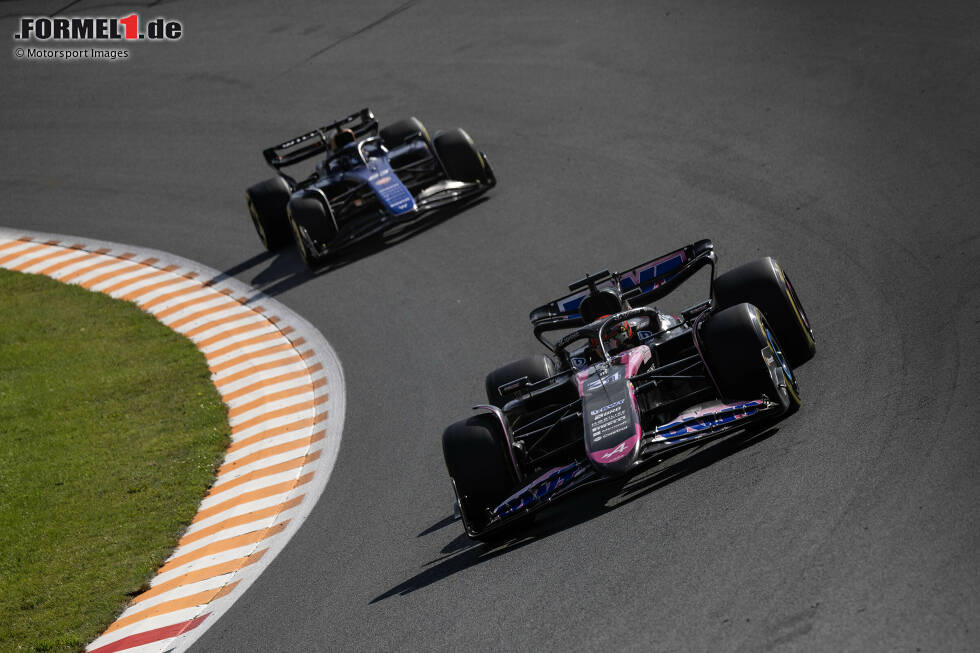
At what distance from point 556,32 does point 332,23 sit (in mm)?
6750

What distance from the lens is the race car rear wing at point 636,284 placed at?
35.8ft

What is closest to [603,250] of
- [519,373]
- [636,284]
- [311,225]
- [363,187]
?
[636,284]

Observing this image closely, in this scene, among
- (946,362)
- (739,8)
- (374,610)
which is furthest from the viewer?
(739,8)

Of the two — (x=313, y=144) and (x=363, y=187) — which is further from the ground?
(x=313, y=144)

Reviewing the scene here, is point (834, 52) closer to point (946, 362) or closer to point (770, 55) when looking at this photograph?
point (770, 55)

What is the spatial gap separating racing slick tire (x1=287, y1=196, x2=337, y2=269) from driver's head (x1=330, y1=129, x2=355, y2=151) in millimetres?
1230

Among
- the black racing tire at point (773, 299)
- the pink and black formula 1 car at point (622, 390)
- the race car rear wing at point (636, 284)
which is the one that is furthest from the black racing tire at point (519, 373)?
the black racing tire at point (773, 299)

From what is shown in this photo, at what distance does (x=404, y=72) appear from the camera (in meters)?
25.1

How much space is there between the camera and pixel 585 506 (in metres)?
9.61

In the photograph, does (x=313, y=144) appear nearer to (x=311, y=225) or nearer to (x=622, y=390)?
(x=311, y=225)

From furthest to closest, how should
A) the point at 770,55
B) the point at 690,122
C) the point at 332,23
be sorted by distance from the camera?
1. the point at 332,23
2. the point at 770,55
3. the point at 690,122

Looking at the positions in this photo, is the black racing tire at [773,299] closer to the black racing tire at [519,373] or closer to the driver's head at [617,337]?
the driver's head at [617,337]

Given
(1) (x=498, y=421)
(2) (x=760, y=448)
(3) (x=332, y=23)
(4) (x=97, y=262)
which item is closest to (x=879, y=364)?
(2) (x=760, y=448)

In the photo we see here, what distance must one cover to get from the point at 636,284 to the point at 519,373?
1.42m
